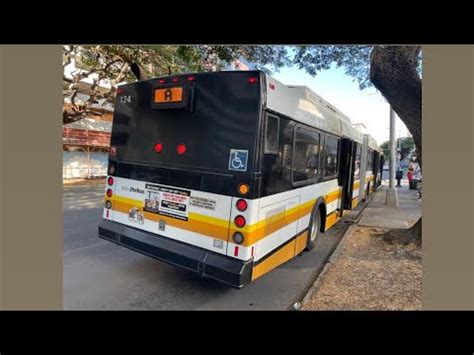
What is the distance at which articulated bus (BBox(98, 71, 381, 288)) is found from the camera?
3244mm

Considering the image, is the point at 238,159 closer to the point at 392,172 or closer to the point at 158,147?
the point at 158,147

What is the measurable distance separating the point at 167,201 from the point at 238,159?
43.9 inches

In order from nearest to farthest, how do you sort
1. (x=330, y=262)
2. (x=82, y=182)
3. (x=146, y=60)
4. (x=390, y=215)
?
(x=330, y=262) → (x=390, y=215) → (x=146, y=60) → (x=82, y=182)

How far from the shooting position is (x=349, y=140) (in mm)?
7238

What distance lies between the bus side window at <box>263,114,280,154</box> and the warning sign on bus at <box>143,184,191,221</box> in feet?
3.52

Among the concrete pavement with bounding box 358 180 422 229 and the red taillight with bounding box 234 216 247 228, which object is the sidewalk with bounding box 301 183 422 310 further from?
the red taillight with bounding box 234 216 247 228

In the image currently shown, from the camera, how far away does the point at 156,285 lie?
4.08 metres

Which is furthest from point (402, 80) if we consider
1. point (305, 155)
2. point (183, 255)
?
point (183, 255)

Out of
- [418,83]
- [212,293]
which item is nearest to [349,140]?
[418,83]

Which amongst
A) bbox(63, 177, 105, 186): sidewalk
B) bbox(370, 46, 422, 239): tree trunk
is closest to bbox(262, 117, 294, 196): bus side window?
bbox(370, 46, 422, 239): tree trunk

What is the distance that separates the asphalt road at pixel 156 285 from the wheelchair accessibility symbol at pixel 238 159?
1709 mm

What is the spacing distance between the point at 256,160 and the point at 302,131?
4.59 feet

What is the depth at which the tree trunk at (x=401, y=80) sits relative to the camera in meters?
5.66

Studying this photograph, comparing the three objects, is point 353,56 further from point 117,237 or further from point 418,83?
point 117,237
